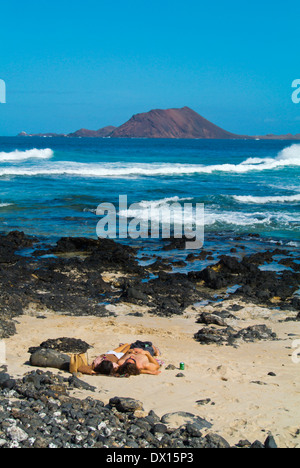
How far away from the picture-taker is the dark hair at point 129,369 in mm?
6453

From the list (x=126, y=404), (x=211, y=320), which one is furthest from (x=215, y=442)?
(x=211, y=320)

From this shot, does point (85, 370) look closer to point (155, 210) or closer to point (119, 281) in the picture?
point (119, 281)

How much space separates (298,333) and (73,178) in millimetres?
26079

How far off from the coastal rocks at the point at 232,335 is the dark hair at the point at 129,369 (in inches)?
71.3

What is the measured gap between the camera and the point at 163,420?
521cm

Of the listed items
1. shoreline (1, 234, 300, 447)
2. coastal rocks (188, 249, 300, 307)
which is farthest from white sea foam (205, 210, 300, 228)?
coastal rocks (188, 249, 300, 307)

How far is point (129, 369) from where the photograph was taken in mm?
6461

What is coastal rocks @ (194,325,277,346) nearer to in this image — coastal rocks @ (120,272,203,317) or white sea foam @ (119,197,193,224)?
coastal rocks @ (120,272,203,317)

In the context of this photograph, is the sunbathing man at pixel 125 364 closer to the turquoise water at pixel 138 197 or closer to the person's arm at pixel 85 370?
the person's arm at pixel 85 370

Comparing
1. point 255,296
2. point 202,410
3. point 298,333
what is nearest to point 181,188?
point 255,296

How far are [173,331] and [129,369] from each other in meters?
2.15

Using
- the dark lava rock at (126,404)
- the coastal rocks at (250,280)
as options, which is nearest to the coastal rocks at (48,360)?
the dark lava rock at (126,404)

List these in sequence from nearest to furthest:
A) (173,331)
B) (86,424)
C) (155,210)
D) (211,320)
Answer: (86,424), (173,331), (211,320), (155,210)
